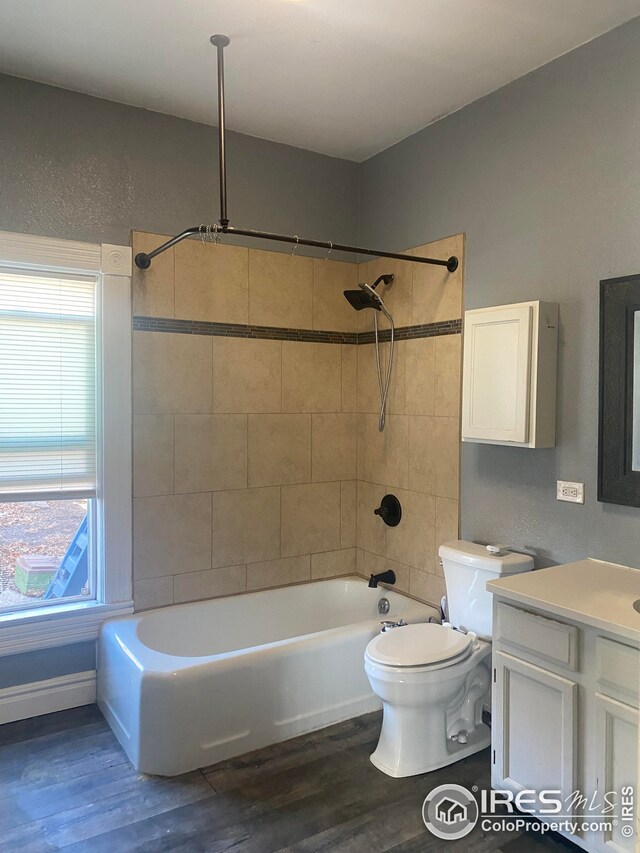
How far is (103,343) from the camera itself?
293cm

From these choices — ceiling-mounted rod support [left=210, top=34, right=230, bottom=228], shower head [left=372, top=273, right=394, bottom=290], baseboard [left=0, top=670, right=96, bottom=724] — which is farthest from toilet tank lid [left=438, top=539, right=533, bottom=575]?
baseboard [left=0, top=670, right=96, bottom=724]

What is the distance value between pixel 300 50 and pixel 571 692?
8.46ft

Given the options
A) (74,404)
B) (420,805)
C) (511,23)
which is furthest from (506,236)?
(420,805)

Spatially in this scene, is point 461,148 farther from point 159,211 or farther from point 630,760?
point 630,760

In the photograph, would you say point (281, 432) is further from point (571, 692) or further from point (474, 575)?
point (571, 692)

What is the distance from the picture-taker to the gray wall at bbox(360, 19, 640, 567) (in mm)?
2311

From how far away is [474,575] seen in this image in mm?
2645

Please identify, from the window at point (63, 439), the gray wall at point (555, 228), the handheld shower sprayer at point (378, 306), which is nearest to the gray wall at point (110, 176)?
the window at point (63, 439)

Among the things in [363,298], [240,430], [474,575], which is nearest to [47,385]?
[240,430]

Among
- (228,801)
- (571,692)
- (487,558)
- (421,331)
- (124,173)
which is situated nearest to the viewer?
(571,692)

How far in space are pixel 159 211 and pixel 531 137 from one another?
1.77m

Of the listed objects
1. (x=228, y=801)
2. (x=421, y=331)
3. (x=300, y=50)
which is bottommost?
(x=228, y=801)

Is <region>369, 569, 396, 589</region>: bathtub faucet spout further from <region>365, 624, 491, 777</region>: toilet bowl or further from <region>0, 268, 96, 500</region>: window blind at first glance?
<region>0, 268, 96, 500</region>: window blind

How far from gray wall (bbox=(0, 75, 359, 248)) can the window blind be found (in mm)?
278
